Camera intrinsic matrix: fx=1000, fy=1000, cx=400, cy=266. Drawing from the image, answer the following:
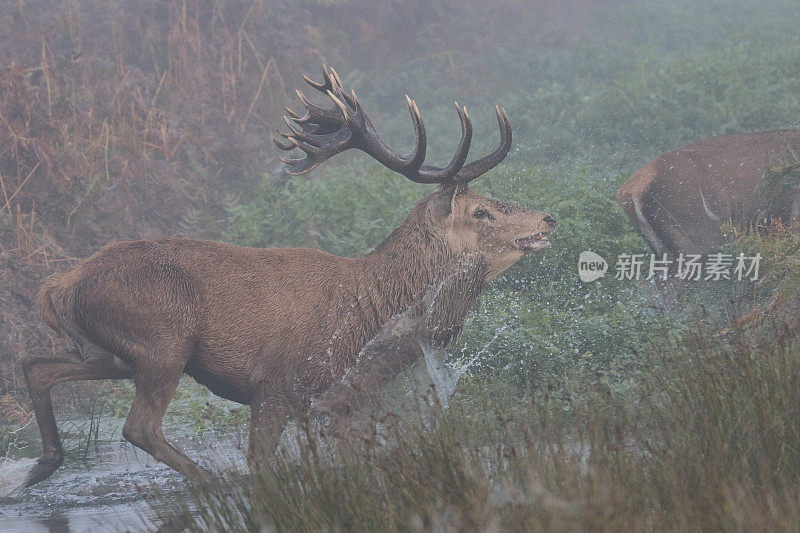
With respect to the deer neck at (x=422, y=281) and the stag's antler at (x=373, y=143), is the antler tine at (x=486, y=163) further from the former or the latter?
the deer neck at (x=422, y=281)

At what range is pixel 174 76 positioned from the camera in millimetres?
14938

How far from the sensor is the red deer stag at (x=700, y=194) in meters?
9.02

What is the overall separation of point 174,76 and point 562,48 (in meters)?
8.52

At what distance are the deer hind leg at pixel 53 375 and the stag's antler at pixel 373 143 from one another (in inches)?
69.8

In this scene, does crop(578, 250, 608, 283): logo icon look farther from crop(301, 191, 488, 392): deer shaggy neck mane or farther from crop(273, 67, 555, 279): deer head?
crop(301, 191, 488, 392): deer shaggy neck mane

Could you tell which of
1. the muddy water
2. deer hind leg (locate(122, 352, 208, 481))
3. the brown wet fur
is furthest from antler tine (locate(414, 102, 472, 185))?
the muddy water

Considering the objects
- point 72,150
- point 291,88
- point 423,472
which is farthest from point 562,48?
point 423,472

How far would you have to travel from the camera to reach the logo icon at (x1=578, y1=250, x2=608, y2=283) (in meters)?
8.37

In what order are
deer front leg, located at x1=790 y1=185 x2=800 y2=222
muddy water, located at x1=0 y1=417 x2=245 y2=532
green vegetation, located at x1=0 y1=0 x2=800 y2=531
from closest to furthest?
1. green vegetation, located at x1=0 y1=0 x2=800 y2=531
2. muddy water, located at x1=0 y1=417 x2=245 y2=532
3. deer front leg, located at x1=790 y1=185 x2=800 y2=222

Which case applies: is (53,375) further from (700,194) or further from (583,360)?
(700,194)

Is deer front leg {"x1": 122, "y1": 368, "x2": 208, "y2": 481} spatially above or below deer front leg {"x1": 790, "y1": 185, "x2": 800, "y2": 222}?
below

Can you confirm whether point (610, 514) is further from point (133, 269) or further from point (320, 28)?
point (320, 28)

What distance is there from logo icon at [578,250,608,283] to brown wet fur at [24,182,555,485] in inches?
91.6

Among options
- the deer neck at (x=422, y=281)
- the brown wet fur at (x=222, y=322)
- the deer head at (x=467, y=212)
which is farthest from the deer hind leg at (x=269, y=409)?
the deer head at (x=467, y=212)
